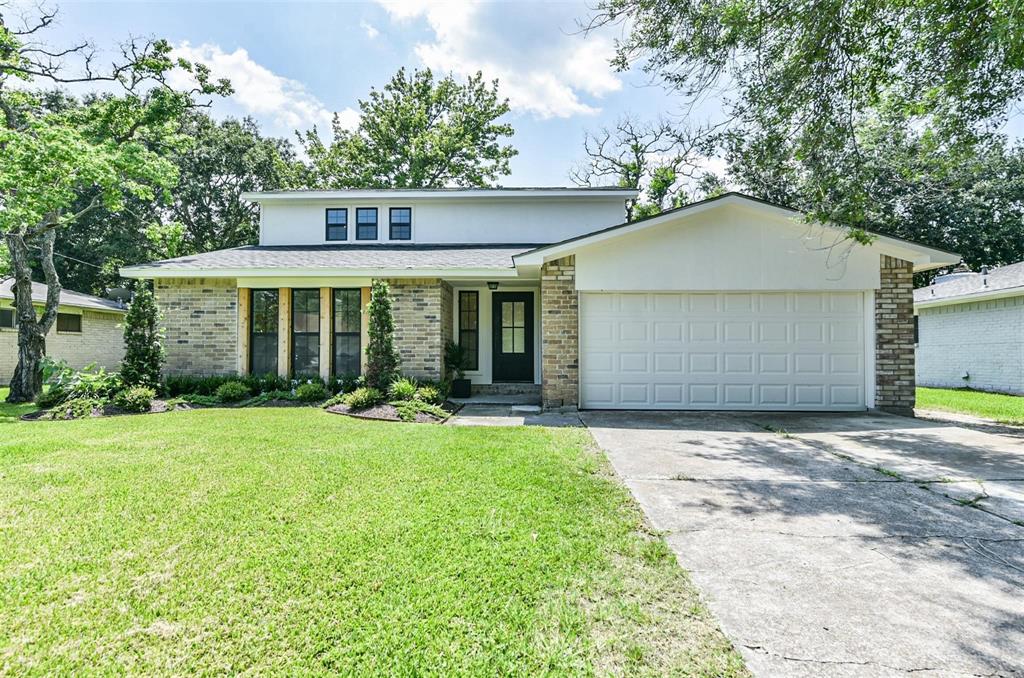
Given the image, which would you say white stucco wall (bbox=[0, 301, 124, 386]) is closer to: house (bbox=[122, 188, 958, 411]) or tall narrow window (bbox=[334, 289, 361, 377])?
house (bbox=[122, 188, 958, 411])

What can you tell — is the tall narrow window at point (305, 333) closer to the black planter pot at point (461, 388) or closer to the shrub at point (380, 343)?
the shrub at point (380, 343)

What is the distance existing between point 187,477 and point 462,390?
716 centimetres

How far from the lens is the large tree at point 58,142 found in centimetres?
991

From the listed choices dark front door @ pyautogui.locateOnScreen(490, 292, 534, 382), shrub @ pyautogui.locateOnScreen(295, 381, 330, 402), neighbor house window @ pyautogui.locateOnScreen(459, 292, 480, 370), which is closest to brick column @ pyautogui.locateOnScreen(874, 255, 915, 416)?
dark front door @ pyautogui.locateOnScreen(490, 292, 534, 382)

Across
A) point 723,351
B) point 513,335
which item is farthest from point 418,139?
point 723,351

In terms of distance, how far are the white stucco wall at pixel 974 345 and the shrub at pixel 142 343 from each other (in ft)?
65.4

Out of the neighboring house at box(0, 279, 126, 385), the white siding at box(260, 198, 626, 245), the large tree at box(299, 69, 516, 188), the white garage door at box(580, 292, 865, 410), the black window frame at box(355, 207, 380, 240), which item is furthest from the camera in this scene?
the large tree at box(299, 69, 516, 188)

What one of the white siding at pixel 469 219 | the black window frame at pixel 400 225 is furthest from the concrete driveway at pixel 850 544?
the black window frame at pixel 400 225

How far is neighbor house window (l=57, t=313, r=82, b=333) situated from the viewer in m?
15.9

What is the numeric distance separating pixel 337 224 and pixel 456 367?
5970mm

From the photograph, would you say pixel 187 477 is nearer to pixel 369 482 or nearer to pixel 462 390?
pixel 369 482

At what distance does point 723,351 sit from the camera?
9109 millimetres

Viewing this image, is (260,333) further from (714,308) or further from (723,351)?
(723,351)

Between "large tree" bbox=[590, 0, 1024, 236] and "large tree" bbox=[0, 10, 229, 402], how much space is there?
1081 cm
